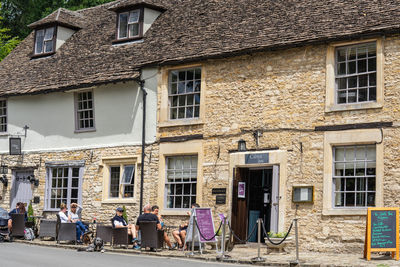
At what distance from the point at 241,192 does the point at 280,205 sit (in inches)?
61.5

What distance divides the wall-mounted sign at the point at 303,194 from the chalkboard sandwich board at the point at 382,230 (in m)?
2.56

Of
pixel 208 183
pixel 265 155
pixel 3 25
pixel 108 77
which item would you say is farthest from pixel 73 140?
pixel 3 25

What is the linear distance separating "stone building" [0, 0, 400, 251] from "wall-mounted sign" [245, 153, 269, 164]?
0.03 m

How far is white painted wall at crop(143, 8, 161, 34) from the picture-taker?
1002 inches

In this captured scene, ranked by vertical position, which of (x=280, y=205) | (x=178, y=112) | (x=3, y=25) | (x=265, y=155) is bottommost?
(x=280, y=205)

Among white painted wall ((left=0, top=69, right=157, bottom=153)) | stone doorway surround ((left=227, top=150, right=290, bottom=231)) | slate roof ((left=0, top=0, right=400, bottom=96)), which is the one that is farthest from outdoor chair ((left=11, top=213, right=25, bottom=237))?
stone doorway surround ((left=227, top=150, right=290, bottom=231))

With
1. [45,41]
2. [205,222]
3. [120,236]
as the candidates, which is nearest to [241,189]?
[205,222]

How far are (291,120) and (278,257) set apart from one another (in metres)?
4.09

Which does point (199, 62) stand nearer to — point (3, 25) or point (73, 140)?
point (73, 140)

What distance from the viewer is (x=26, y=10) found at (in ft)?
133

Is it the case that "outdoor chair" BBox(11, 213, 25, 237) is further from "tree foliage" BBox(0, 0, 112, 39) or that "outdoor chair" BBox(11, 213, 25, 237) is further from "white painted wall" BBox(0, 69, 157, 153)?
"tree foliage" BBox(0, 0, 112, 39)

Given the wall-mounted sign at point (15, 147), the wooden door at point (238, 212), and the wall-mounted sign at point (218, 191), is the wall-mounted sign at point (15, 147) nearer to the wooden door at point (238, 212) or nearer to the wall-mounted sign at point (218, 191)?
the wall-mounted sign at point (218, 191)

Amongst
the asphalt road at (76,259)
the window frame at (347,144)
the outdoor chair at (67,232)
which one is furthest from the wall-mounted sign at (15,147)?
the window frame at (347,144)

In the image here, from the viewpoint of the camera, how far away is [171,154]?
22.7 m
